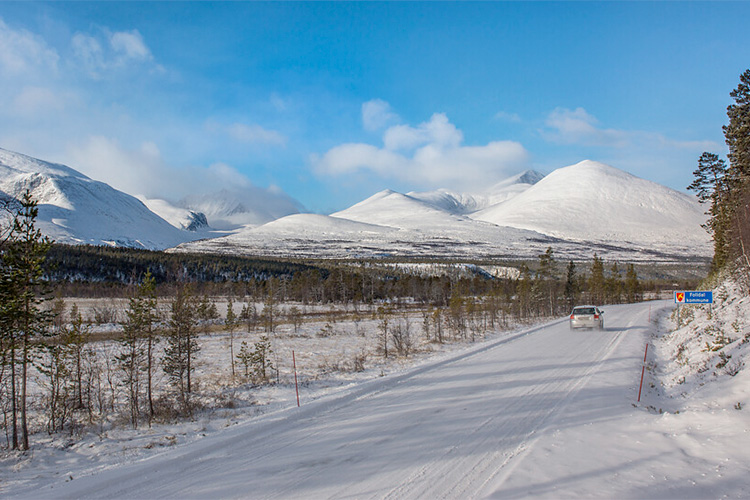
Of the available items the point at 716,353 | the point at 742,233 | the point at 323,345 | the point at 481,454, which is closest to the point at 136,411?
the point at 481,454

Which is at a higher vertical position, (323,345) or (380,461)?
(380,461)

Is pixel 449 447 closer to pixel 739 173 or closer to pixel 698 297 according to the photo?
pixel 698 297

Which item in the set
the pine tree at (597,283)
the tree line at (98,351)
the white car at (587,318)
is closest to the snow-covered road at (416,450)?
the tree line at (98,351)

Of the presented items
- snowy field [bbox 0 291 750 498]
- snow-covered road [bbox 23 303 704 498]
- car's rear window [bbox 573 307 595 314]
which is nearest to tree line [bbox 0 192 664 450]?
snowy field [bbox 0 291 750 498]

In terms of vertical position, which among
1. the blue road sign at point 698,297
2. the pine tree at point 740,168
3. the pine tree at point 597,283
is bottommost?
the pine tree at point 597,283

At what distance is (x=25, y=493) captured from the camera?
6520mm

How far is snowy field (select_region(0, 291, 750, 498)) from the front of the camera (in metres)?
6.09

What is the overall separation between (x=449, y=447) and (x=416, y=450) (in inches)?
23.4

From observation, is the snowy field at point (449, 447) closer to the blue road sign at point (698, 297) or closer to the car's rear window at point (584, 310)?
the blue road sign at point (698, 297)

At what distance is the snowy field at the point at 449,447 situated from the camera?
6094 mm

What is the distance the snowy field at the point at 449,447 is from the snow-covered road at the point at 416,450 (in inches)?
1.1

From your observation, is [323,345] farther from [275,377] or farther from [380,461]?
[380,461]

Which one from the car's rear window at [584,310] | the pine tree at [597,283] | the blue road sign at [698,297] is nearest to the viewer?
the blue road sign at [698,297]

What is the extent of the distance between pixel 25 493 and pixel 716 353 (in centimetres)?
1631
